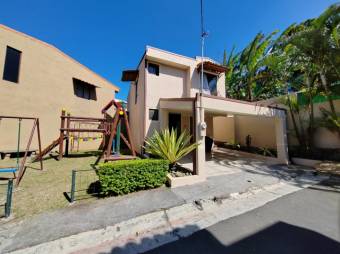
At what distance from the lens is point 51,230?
3359 mm

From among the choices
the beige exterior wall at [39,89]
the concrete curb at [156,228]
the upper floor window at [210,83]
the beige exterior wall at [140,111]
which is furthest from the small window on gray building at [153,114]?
the beige exterior wall at [39,89]

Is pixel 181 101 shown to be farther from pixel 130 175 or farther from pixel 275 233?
pixel 275 233

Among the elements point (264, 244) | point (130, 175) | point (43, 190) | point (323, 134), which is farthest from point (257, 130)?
point (43, 190)

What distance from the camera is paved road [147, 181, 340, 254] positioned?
300 centimetres

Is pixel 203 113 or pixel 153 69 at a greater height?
pixel 153 69

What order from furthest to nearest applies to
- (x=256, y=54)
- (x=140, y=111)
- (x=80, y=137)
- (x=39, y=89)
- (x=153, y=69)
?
1. (x=256, y=54)
2. (x=140, y=111)
3. (x=80, y=137)
4. (x=39, y=89)
5. (x=153, y=69)

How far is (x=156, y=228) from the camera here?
366 cm

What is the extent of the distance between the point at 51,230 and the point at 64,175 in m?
4.22

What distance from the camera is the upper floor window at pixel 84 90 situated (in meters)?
14.1

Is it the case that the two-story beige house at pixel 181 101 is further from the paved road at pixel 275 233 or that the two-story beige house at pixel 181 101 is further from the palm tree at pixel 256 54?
the paved road at pixel 275 233

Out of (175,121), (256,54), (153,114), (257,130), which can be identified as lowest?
(257,130)

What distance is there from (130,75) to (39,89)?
6833 millimetres

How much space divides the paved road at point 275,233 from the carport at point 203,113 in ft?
8.84

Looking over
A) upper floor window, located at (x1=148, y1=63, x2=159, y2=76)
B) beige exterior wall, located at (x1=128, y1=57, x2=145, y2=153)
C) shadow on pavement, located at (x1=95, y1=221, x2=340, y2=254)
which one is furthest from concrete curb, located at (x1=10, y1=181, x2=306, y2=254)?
upper floor window, located at (x1=148, y1=63, x2=159, y2=76)
